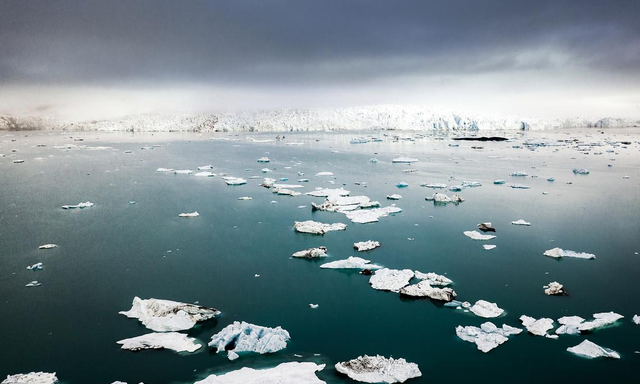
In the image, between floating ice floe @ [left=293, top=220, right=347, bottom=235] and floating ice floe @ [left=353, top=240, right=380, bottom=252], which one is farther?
floating ice floe @ [left=293, top=220, right=347, bottom=235]

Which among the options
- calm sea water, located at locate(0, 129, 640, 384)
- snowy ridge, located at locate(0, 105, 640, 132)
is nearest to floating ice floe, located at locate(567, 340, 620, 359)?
calm sea water, located at locate(0, 129, 640, 384)

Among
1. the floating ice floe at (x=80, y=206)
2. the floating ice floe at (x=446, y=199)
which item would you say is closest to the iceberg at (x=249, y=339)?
the floating ice floe at (x=446, y=199)

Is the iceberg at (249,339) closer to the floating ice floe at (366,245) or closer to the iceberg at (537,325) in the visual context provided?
the iceberg at (537,325)

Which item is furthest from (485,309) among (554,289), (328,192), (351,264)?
(328,192)

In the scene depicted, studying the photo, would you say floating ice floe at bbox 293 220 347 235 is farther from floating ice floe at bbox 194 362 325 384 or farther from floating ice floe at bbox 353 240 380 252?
floating ice floe at bbox 194 362 325 384

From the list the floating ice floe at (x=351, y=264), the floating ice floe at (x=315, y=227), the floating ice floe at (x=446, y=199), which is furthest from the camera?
the floating ice floe at (x=446, y=199)

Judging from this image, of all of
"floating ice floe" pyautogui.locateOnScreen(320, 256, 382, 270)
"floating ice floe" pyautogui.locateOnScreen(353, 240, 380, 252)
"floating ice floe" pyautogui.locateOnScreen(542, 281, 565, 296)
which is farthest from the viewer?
"floating ice floe" pyautogui.locateOnScreen(353, 240, 380, 252)

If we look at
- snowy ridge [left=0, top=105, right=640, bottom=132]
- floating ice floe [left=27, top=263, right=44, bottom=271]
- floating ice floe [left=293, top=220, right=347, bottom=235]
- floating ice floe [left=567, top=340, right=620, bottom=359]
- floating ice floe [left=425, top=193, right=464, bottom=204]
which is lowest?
floating ice floe [left=567, top=340, right=620, bottom=359]
